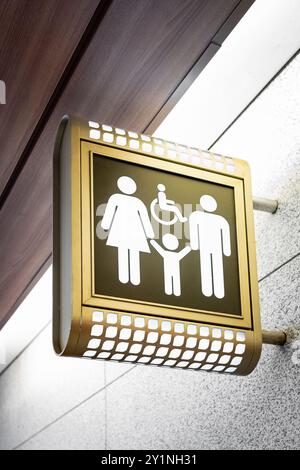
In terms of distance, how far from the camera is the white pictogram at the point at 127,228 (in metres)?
1.77

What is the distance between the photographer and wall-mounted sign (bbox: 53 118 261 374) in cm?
171

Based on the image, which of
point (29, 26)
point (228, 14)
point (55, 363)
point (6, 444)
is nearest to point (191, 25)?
point (228, 14)

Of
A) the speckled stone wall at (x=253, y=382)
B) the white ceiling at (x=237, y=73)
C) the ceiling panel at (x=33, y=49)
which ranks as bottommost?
the speckled stone wall at (x=253, y=382)

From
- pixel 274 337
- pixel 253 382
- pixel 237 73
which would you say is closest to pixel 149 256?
pixel 274 337

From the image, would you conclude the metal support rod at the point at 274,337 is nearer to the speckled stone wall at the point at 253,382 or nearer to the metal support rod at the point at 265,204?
the speckled stone wall at the point at 253,382

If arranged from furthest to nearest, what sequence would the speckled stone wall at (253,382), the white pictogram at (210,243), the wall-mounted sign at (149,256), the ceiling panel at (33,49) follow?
the speckled stone wall at (253,382) → the ceiling panel at (33,49) → the white pictogram at (210,243) → the wall-mounted sign at (149,256)

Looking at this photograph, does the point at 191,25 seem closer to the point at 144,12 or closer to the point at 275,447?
the point at 144,12

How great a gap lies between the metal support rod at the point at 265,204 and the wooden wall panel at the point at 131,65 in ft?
1.37

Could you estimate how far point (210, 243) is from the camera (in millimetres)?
1900

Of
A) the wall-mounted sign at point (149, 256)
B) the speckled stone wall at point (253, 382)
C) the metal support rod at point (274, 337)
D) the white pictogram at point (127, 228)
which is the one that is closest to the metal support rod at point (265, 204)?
the speckled stone wall at point (253, 382)

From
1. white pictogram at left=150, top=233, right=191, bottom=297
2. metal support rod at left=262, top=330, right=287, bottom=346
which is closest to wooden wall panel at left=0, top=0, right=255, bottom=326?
white pictogram at left=150, top=233, right=191, bottom=297

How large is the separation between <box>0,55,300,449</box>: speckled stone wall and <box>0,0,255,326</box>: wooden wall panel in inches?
12.4

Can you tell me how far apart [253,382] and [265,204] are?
509 millimetres

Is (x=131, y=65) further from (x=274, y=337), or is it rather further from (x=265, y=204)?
(x=274, y=337)
